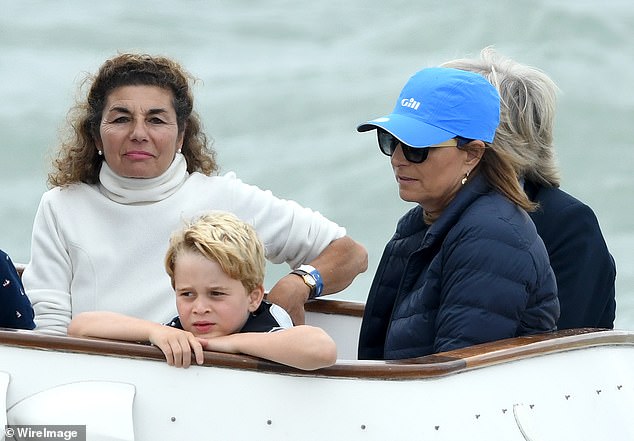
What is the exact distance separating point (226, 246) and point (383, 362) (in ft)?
1.22

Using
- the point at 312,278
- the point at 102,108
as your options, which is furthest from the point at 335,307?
the point at 102,108

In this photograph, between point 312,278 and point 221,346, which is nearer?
point 221,346

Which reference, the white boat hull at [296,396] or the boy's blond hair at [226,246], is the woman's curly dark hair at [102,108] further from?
the white boat hull at [296,396]

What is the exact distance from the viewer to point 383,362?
2570 mm

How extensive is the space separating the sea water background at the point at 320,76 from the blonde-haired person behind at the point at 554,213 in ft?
16.6

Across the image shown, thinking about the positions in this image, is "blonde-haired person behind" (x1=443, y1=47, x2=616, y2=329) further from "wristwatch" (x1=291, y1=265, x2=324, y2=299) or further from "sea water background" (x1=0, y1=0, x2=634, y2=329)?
"sea water background" (x1=0, y1=0, x2=634, y2=329)

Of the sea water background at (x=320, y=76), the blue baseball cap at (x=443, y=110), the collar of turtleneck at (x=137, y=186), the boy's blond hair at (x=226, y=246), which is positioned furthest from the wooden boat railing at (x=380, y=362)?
the sea water background at (x=320, y=76)

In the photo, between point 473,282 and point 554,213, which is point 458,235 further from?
point 554,213

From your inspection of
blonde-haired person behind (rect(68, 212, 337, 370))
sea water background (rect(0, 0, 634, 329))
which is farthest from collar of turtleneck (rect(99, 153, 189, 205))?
sea water background (rect(0, 0, 634, 329))

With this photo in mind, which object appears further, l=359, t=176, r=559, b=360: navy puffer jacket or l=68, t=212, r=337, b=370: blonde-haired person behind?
l=359, t=176, r=559, b=360: navy puffer jacket

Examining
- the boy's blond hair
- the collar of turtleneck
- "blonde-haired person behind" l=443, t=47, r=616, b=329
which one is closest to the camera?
the boy's blond hair

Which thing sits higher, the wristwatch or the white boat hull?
the wristwatch

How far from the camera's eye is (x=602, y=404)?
2.86 metres

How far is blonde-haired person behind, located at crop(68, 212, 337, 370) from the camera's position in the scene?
97.3 inches
